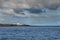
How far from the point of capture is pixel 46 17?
2234 mm

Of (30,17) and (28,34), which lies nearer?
(28,34)

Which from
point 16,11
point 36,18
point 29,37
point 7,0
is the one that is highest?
point 7,0

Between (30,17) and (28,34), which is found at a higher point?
(30,17)

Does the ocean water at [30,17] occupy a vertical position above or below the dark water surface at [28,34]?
above

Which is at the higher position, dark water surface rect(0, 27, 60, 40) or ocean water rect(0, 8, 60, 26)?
ocean water rect(0, 8, 60, 26)

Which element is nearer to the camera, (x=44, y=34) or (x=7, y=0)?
(x=44, y=34)

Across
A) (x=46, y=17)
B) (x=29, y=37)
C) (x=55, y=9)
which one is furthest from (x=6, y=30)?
(x=55, y=9)

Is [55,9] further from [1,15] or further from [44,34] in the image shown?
[1,15]

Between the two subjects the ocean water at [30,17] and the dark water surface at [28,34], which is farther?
the ocean water at [30,17]

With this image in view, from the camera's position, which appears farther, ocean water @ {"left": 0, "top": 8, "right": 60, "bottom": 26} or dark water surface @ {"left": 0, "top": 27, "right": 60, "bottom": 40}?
ocean water @ {"left": 0, "top": 8, "right": 60, "bottom": 26}

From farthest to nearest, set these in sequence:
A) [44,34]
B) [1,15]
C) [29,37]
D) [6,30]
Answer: [1,15]
[6,30]
[44,34]
[29,37]

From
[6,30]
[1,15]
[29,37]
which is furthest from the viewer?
[1,15]

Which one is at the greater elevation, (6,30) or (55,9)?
(55,9)

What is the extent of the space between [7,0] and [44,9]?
2.01 ft
